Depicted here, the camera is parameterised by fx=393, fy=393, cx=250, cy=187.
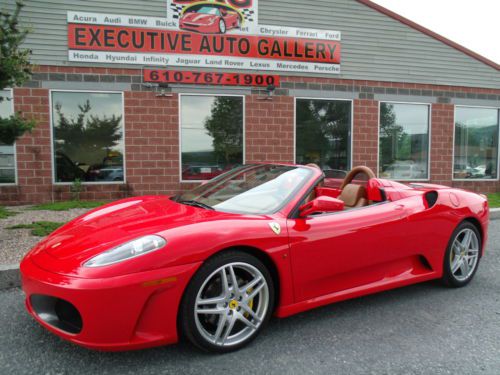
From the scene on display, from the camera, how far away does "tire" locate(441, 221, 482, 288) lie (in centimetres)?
367

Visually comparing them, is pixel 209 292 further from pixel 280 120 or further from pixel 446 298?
pixel 280 120

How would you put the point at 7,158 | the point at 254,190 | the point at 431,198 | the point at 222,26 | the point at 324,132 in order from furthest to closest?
the point at 324,132, the point at 222,26, the point at 7,158, the point at 431,198, the point at 254,190

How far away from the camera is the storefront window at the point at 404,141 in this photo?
10461 millimetres

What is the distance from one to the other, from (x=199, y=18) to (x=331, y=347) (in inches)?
316

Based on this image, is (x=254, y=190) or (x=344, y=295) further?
(x=254, y=190)

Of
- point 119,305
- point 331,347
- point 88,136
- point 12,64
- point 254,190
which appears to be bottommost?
point 331,347

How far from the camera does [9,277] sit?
3.72m

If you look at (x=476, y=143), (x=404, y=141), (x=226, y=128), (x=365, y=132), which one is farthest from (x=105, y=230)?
(x=476, y=143)

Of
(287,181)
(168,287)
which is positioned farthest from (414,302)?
(168,287)

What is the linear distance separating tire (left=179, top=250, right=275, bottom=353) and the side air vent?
1804 millimetres

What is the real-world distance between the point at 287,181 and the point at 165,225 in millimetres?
1094

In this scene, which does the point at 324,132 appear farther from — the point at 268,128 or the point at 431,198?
the point at 431,198

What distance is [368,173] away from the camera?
3697 mm

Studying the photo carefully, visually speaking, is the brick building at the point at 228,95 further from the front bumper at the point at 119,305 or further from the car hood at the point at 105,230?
the front bumper at the point at 119,305
